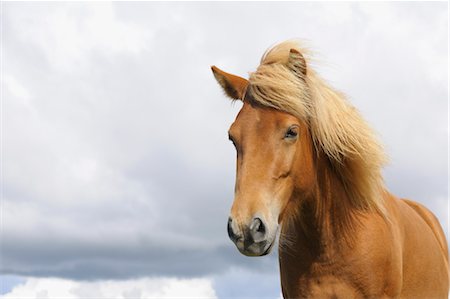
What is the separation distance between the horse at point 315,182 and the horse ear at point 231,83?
0.03 ft

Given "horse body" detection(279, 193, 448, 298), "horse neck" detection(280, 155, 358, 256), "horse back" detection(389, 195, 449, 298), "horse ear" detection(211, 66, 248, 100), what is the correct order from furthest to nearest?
"horse back" detection(389, 195, 449, 298) → "horse ear" detection(211, 66, 248, 100) → "horse neck" detection(280, 155, 358, 256) → "horse body" detection(279, 193, 448, 298)

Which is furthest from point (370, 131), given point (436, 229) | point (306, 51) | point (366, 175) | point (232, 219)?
point (436, 229)

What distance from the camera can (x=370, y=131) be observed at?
6.43 meters

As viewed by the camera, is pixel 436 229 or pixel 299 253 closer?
pixel 299 253

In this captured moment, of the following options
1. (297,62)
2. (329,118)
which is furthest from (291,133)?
(297,62)

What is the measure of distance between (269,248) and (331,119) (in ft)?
4.66

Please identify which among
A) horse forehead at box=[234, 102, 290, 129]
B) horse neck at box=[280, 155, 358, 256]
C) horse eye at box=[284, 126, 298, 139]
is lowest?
horse neck at box=[280, 155, 358, 256]

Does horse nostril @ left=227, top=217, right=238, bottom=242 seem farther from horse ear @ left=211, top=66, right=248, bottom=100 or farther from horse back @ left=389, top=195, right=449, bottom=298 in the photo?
horse back @ left=389, top=195, right=449, bottom=298

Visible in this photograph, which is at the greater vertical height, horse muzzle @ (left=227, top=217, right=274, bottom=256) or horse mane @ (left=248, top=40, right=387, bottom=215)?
horse mane @ (left=248, top=40, right=387, bottom=215)

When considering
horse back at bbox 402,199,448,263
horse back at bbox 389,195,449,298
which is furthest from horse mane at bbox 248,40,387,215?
horse back at bbox 402,199,448,263

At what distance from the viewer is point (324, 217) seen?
6.25m

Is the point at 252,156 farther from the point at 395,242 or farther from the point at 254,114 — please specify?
the point at 395,242

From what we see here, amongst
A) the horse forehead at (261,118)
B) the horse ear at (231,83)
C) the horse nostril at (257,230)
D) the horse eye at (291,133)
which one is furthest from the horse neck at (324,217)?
the horse ear at (231,83)

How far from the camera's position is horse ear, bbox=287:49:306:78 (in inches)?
242
